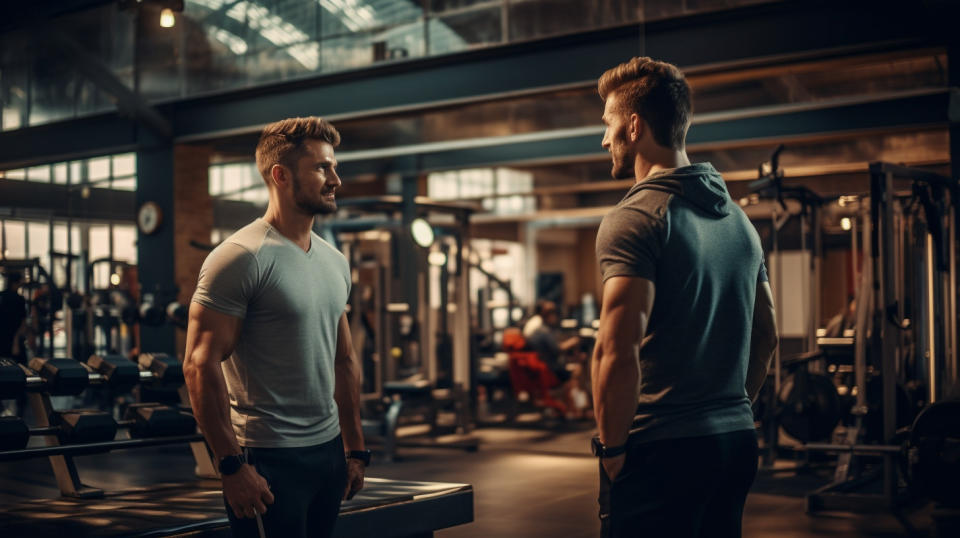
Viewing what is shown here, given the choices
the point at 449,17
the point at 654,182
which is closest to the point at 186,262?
the point at 449,17

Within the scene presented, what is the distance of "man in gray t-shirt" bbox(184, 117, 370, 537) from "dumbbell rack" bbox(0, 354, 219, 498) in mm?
1689

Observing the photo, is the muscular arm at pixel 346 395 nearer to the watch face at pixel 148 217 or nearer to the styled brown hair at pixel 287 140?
the styled brown hair at pixel 287 140

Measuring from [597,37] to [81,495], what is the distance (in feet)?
14.2

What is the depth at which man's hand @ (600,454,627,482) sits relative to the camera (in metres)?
1.48

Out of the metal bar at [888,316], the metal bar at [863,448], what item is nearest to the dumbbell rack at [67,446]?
the metal bar at [863,448]

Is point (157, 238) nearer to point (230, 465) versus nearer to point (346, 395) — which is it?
point (346, 395)

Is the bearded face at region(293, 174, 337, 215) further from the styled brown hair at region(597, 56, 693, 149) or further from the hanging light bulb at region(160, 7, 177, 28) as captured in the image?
the hanging light bulb at region(160, 7, 177, 28)

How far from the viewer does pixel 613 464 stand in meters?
1.49

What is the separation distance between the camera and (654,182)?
151 cm

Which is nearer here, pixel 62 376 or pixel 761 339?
pixel 761 339

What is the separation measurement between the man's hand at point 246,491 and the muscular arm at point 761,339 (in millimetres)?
899

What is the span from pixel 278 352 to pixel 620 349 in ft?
2.54

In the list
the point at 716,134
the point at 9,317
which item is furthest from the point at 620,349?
the point at 716,134

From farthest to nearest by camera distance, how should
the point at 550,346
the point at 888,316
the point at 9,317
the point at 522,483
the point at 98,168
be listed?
the point at 98,168 < the point at 550,346 < the point at 9,317 < the point at 522,483 < the point at 888,316
